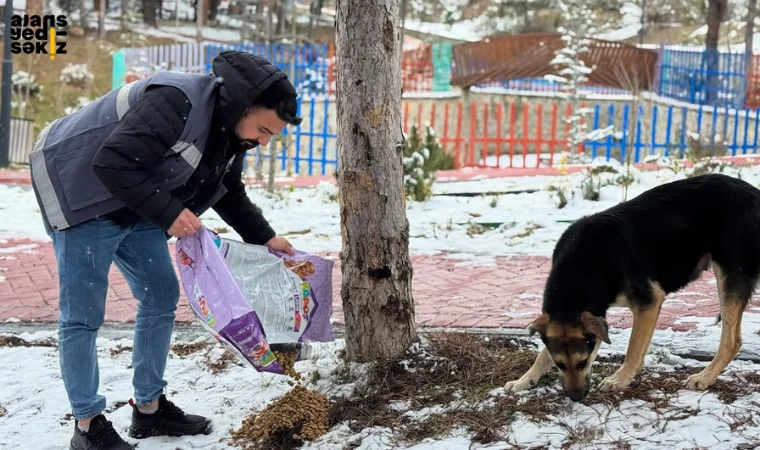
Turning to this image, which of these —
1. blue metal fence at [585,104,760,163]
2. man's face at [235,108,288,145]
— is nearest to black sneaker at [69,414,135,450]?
man's face at [235,108,288,145]

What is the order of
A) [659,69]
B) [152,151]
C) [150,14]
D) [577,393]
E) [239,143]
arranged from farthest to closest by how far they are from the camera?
1. [150,14]
2. [659,69]
3. [577,393]
4. [239,143]
5. [152,151]

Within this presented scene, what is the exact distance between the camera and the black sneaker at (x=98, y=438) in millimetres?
3473

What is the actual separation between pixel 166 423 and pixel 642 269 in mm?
2359

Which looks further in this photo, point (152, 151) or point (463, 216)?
point (463, 216)

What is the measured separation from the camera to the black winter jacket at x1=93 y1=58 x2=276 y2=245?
3.04 metres

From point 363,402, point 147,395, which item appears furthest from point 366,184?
point 147,395

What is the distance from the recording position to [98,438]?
347 centimetres

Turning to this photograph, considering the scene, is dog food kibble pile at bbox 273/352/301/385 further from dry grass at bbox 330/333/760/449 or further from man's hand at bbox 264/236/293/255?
man's hand at bbox 264/236/293/255

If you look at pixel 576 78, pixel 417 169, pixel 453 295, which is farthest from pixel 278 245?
pixel 576 78

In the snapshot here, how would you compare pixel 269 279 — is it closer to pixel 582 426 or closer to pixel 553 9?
pixel 582 426

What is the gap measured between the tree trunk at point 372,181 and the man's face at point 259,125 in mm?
714

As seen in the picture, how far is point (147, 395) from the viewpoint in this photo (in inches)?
146

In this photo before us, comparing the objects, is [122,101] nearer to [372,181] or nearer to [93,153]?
[93,153]

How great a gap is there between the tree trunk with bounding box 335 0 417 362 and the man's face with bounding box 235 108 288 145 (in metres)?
0.71
